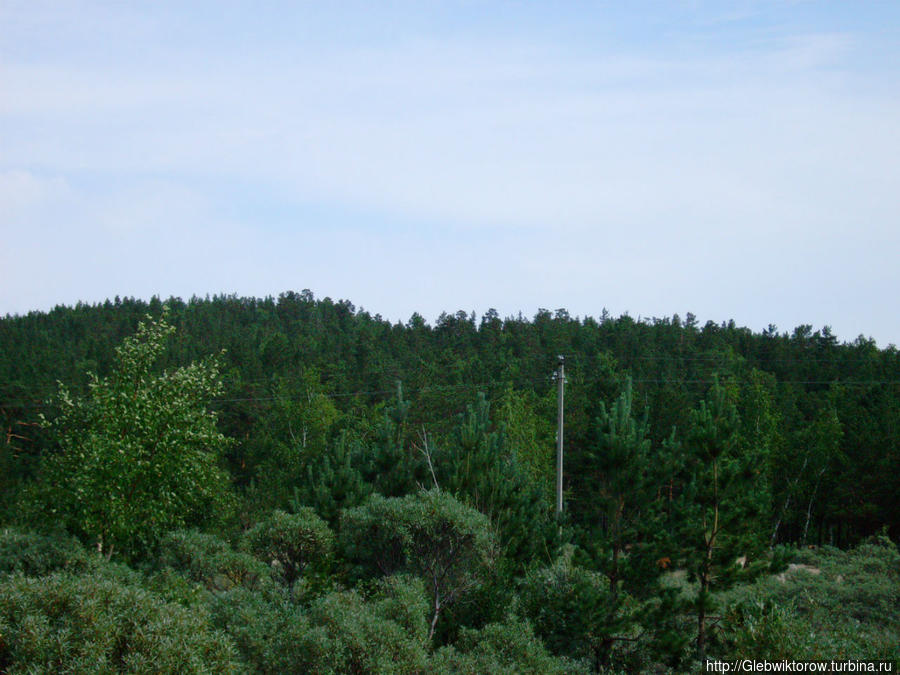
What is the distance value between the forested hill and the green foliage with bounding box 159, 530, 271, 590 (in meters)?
8.32

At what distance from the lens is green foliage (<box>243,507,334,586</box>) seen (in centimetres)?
2027

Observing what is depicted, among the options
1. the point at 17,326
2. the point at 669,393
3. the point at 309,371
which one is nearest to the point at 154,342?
the point at 669,393

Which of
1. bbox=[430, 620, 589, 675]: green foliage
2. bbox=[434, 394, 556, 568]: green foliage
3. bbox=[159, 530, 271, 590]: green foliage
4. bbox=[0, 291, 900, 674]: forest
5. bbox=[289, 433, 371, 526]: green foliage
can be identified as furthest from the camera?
bbox=[289, 433, 371, 526]: green foliage

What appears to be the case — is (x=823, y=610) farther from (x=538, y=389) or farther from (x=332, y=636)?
(x=538, y=389)

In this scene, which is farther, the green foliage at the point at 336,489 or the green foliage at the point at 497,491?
the green foliage at the point at 336,489

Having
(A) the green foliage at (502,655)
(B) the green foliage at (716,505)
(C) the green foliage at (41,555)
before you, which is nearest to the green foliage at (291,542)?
(C) the green foliage at (41,555)

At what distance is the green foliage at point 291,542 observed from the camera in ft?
66.5

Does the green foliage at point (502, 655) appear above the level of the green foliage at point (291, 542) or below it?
below

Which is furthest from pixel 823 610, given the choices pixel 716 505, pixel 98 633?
pixel 98 633

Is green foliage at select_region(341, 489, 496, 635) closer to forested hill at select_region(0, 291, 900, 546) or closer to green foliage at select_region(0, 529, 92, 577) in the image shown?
forested hill at select_region(0, 291, 900, 546)

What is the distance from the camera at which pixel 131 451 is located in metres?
16.4

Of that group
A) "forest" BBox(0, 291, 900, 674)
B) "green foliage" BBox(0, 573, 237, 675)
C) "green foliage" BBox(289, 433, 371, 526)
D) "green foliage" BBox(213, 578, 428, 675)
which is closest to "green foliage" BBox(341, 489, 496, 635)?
"forest" BBox(0, 291, 900, 674)

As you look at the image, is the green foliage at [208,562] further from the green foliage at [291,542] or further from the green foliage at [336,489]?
the green foliage at [336,489]

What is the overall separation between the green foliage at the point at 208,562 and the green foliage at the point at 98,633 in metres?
7.86
